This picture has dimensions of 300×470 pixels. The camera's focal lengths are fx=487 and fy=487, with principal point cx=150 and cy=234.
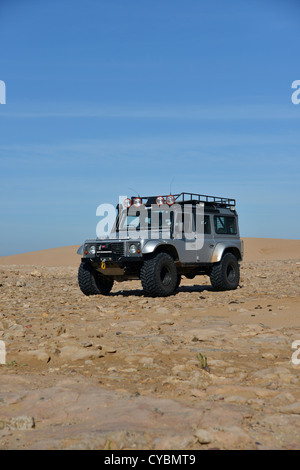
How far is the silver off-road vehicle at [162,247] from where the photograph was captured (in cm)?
1025

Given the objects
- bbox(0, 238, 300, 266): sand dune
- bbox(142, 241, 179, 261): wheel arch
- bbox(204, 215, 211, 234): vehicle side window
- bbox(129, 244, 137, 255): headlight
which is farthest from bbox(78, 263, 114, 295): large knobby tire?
bbox(0, 238, 300, 266): sand dune

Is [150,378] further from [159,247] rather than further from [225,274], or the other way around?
[225,274]

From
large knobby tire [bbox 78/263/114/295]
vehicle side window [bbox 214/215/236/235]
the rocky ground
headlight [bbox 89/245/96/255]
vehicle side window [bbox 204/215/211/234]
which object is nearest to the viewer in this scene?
the rocky ground

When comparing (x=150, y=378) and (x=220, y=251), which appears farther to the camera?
(x=220, y=251)

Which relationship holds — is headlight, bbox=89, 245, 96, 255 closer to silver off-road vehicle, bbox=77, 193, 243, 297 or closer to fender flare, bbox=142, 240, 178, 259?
silver off-road vehicle, bbox=77, 193, 243, 297

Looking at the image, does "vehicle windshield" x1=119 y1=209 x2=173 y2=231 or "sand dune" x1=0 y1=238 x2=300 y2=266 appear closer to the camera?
"vehicle windshield" x1=119 y1=209 x2=173 y2=231

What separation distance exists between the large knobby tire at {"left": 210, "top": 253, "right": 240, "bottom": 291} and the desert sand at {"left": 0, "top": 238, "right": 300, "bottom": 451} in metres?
3.37

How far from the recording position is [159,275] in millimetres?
10258

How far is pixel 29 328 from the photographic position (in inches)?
261

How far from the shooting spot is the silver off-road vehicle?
33.6 feet

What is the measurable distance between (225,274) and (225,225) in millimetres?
1373

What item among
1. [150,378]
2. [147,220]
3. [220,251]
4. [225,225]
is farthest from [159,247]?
[150,378]

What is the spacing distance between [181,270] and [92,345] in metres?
6.14

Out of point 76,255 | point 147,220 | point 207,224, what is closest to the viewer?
point 147,220
